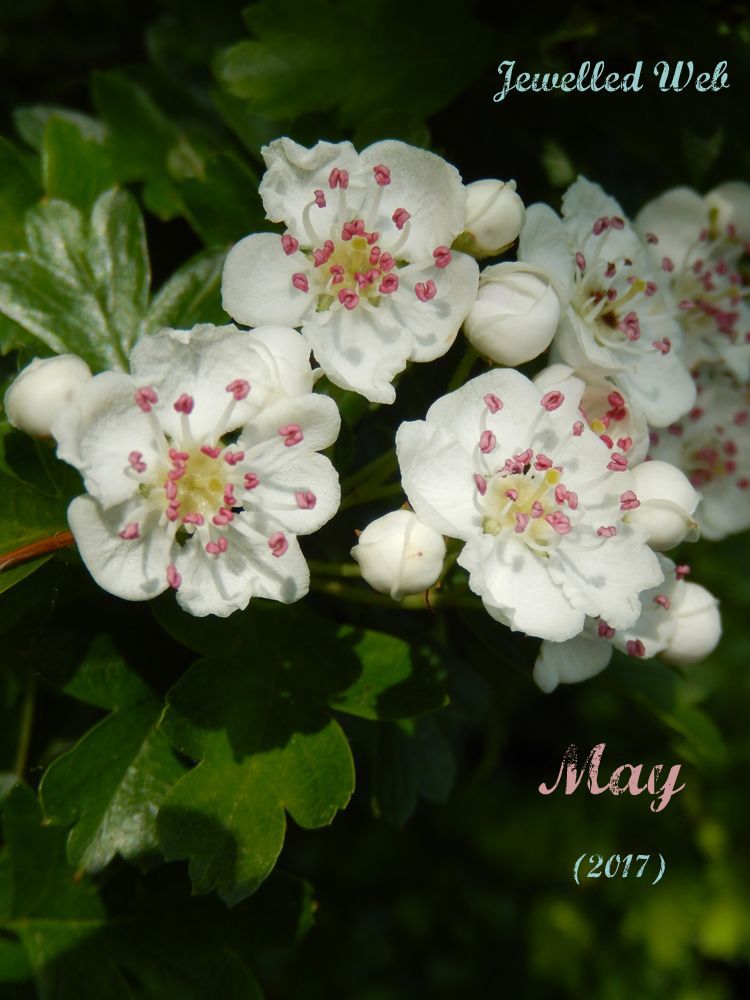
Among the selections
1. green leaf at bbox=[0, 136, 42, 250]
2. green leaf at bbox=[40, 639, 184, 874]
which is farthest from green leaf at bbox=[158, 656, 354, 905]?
green leaf at bbox=[0, 136, 42, 250]

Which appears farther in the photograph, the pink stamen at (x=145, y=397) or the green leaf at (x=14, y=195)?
the green leaf at (x=14, y=195)

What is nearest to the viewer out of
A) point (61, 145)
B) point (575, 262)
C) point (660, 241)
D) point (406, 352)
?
point (406, 352)

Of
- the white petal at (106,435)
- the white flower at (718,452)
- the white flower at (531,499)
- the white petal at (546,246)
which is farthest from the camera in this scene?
the white flower at (718,452)

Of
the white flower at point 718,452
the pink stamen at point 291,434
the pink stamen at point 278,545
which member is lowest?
the white flower at point 718,452

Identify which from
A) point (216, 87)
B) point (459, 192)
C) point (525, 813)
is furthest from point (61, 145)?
point (525, 813)

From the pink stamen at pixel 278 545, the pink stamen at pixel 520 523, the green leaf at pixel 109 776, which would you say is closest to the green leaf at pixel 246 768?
the green leaf at pixel 109 776

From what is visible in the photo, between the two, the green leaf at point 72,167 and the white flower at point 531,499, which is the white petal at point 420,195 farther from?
the green leaf at point 72,167

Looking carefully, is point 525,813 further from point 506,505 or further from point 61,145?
point 61,145

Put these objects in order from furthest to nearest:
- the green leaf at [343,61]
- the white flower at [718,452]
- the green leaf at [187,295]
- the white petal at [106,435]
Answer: the white flower at [718,452], the green leaf at [343,61], the green leaf at [187,295], the white petal at [106,435]

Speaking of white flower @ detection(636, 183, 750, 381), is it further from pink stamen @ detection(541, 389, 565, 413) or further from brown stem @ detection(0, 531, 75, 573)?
brown stem @ detection(0, 531, 75, 573)
